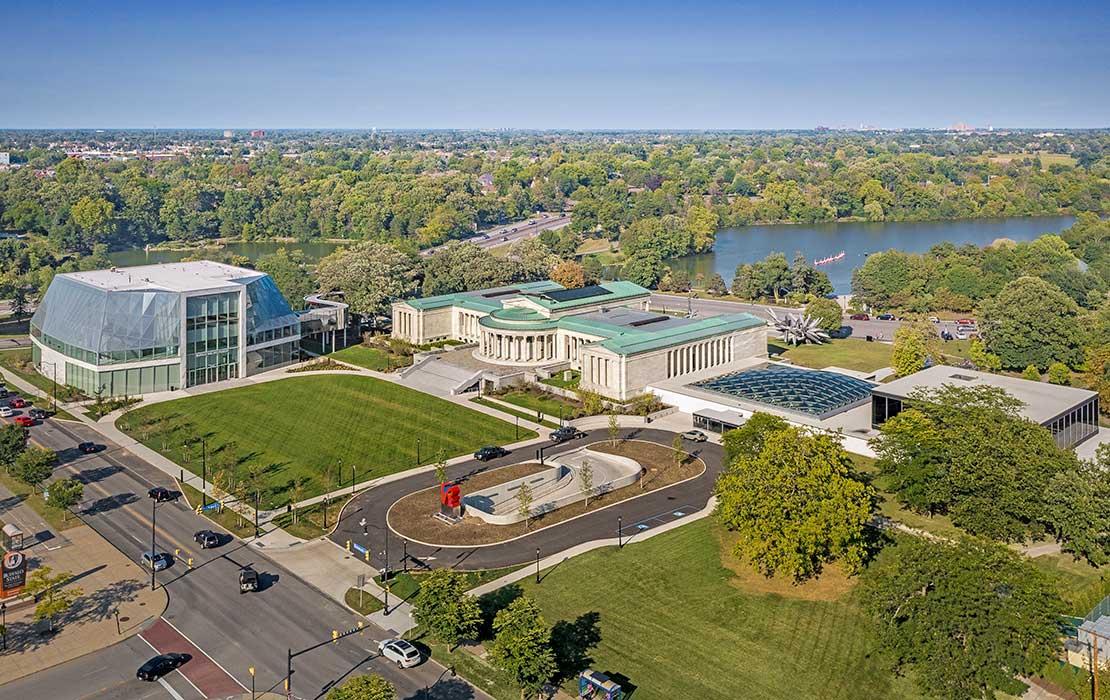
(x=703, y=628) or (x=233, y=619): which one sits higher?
(x=703, y=628)

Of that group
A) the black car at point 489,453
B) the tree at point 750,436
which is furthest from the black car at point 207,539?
the tree at point 750,436

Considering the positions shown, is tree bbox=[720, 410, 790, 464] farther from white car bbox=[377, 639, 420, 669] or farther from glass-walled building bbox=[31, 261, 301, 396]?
glass-walled building bbox=[31, 261, 301, 396]

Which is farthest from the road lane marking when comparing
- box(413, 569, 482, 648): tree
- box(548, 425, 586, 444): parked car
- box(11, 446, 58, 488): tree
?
box(548, 425, 586, 444): parked car

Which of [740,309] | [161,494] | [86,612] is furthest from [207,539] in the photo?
[740,309]

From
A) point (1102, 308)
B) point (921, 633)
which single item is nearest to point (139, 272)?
point (921, 633)

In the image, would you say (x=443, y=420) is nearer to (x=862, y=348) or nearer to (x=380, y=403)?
(x=380, y=403)

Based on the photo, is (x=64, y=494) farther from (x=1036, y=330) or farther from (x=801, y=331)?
(x=1036, y=330)
